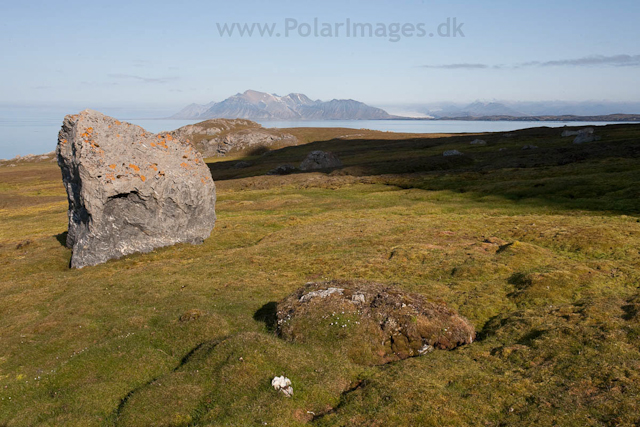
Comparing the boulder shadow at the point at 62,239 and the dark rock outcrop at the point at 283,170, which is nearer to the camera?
the boulder shadow at the point at 62,239

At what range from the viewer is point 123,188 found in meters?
37.2

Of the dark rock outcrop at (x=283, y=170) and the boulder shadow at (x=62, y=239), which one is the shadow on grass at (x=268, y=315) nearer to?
the boulder shadow at (x=62, y=239)

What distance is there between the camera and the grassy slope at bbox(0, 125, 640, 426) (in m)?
15.3

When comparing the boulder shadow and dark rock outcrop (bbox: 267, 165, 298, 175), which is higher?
dark rock outcrop (bbox: 267, 165, 298, 175)

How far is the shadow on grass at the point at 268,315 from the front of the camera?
22.6m

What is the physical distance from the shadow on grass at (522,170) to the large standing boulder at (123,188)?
1648 inches

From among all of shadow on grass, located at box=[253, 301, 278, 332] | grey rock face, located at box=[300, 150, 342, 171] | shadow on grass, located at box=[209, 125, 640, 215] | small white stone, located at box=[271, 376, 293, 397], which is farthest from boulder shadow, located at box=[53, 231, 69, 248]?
grey rock face, located at box=[300, 150, 342, 171]

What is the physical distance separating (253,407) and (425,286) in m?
15.7

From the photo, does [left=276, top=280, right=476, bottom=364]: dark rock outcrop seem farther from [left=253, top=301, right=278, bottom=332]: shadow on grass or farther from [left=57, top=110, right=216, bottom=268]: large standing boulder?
[left=57, top=110, right=216, bottom=268]: large standing boulder

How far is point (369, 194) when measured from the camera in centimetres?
7162

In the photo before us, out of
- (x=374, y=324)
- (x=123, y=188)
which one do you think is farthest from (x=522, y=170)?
(x=374, y=324)

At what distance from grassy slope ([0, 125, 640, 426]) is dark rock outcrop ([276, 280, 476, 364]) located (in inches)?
34.7

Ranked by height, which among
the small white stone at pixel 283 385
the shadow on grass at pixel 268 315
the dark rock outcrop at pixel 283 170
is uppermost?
the dark rock outcrop at pixel 283 170

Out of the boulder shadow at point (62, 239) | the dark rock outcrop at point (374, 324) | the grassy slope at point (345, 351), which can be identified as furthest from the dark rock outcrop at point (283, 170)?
the dark rock outcrop at point (374, 324)
